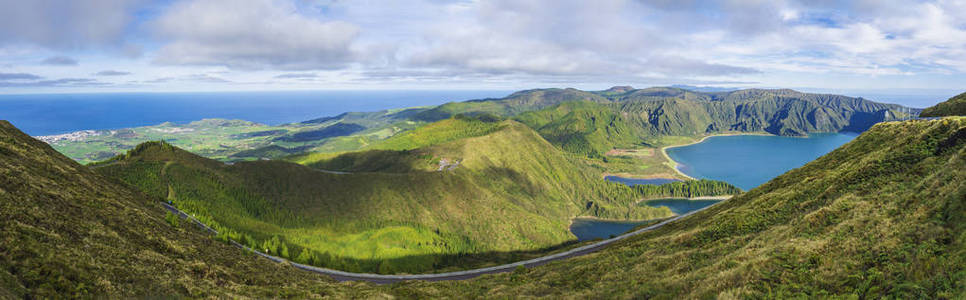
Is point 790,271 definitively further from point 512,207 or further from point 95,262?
point 512,207

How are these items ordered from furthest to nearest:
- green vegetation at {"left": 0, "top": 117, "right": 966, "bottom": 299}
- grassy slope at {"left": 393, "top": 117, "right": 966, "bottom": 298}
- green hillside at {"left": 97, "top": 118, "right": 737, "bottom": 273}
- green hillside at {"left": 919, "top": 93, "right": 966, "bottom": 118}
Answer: green hillside at {"left": 97, "top": 118, "right": 737, "bottom": 273} < green hillside at {"left": 919, "top": 93, "right": 966, "bottom": 118} < green vegetation at {"left": 0, "top": 117, "right": 966, "bottom": 299} < grassy slope at {"left": 393, "top": 117, "right": 966, "bottom": 298}

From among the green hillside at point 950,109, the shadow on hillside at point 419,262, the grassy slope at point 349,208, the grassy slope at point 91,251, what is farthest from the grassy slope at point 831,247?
the grassy slope at point 349,208

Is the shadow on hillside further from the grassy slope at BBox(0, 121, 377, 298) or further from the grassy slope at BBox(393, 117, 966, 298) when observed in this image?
the grassy slope at BBox(393, 117, 966, 298)

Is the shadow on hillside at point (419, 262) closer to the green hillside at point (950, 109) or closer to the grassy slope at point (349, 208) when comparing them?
the grassy slope at point (349, 208)

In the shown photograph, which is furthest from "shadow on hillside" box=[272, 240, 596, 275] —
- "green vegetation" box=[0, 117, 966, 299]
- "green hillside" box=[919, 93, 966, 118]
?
"green hillside" box=[919, 93, 966, 118]

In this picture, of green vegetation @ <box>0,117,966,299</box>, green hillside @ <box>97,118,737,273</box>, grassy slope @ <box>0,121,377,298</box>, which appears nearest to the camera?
green vegetation @ <box>0,117,966,299</box>

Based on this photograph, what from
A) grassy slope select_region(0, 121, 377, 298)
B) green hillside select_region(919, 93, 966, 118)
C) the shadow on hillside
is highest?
green hillside select_region(919, 93, 966, 118)
